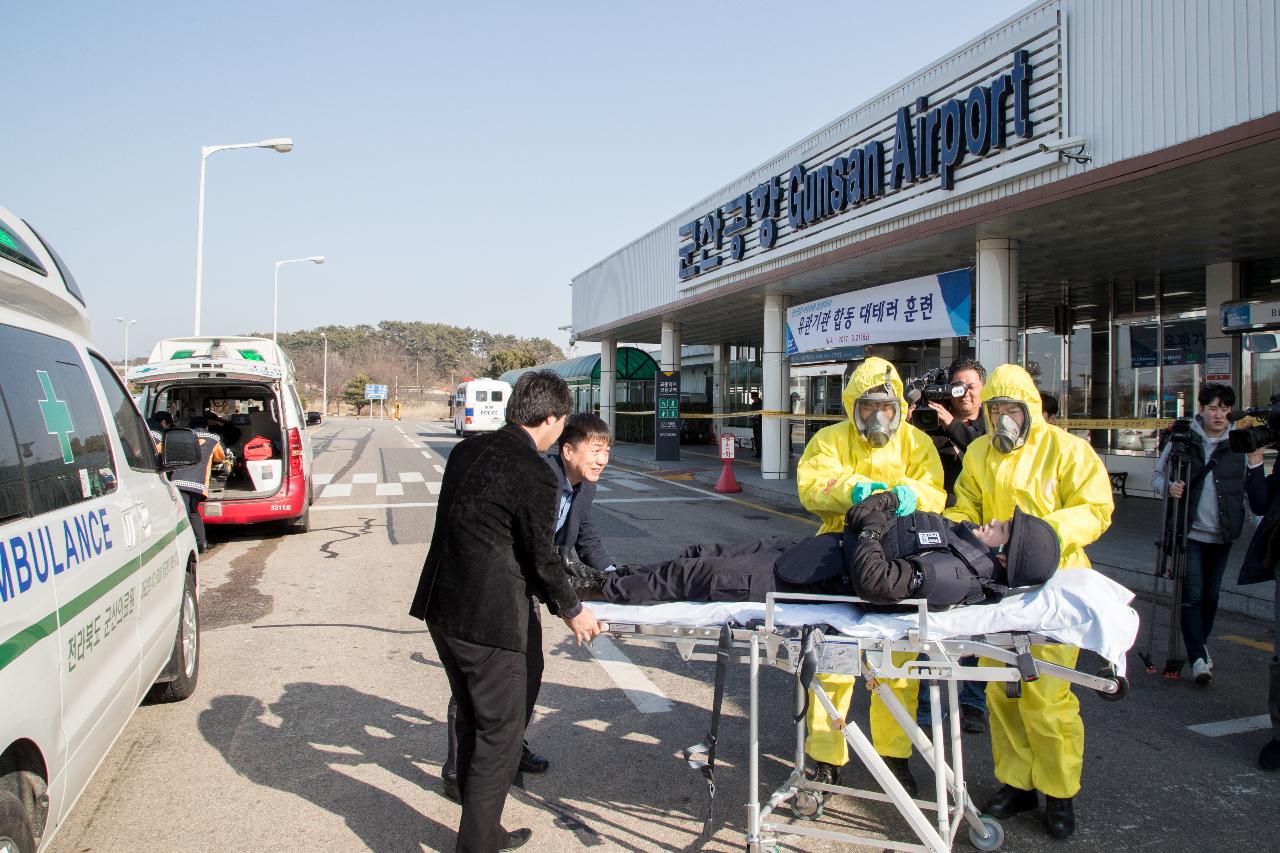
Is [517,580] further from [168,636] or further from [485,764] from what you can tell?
[168,636]

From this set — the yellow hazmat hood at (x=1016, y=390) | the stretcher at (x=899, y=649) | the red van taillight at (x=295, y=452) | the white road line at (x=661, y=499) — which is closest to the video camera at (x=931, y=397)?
the yellow hazmat hood at (x=1016, y=390)

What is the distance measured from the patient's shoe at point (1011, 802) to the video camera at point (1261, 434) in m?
2.36

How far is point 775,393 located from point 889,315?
13.9 ft

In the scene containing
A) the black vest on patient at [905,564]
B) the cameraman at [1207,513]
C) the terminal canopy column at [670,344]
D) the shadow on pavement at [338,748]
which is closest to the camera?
the black vest on patient at [905,564]

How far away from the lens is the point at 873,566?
3107mm

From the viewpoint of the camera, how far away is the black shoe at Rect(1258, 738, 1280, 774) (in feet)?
13.0

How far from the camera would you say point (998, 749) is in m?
3.54

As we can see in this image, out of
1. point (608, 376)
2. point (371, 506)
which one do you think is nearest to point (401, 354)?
point (608, 376)

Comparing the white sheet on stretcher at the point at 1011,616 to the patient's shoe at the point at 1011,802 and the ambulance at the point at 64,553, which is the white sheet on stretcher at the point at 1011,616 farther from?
the ambulance at the point at 64,553

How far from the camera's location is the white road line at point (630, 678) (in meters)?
4.75

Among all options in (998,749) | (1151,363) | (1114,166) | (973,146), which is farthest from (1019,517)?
(1151,363)

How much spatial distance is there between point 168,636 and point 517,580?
225 centimetres

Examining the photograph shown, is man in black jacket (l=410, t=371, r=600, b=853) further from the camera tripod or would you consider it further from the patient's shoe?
the camera tripod

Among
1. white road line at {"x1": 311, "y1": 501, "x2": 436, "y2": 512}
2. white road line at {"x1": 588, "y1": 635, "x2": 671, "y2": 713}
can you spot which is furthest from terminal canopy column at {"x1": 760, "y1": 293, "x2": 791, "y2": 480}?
white road line at {"x1": 588, "y1": 635, "x2": 671, "y2": 713}
